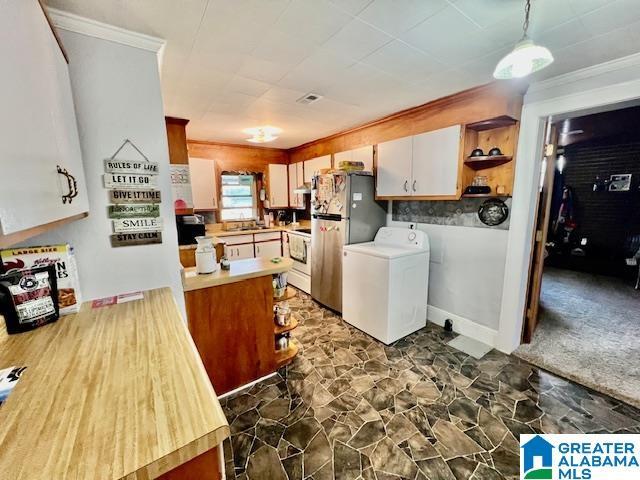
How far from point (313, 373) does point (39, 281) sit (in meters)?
1.90

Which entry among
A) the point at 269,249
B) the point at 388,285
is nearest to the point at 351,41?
the point at 388,285

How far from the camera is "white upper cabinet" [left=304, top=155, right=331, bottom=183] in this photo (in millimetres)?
4100

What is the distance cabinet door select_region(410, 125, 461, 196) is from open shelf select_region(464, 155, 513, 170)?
0.13 m

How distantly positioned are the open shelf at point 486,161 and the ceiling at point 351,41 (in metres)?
0.61

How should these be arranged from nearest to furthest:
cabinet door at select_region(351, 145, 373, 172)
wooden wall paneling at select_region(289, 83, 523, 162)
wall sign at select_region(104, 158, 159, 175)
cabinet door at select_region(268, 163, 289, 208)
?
wall sign at select_region(104, 158, 159, 175), wooden wall paneling at select_region(289, 83, 523, 162), cabinet door at select_region(351, 145, 373, 172), cabinet door at select_region(268, 163, 289, 208)

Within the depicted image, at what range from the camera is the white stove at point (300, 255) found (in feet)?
13.3

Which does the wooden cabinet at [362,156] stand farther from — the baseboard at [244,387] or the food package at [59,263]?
the food package at [59,263]

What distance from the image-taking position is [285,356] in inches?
92.0

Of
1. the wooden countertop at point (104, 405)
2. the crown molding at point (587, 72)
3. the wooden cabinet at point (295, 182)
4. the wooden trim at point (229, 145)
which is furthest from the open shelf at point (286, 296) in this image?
the wooden trim at point (229, 145)

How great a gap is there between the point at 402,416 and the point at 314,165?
141 inches

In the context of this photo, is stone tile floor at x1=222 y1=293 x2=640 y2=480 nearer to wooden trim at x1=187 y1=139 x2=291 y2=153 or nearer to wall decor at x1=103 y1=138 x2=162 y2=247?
wall decor at x1=103 y1=138 x2=162 y2=247

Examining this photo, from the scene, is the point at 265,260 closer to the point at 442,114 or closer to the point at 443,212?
the point at 443,212

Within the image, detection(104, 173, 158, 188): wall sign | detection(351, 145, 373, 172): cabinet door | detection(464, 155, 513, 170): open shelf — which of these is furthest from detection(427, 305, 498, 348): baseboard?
detection(104, 173, 158, 188): wall sign

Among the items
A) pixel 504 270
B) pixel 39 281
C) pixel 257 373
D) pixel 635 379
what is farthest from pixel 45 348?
pixel 635 379
